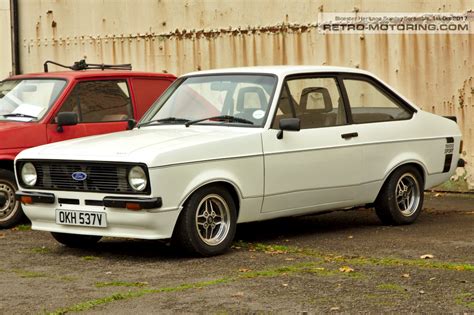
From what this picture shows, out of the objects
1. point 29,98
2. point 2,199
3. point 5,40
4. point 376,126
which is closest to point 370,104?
point 376,126

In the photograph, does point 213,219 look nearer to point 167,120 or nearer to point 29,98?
point 167,120

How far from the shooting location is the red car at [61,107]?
438 inches

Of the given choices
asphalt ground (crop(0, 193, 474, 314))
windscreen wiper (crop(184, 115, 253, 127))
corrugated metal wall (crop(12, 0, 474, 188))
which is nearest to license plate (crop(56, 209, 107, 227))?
Answer: asphalt ground (crop(0, 193, 474, 314))

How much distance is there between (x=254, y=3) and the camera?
48.8 ft

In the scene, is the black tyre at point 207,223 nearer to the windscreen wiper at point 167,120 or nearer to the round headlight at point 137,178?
the round headlight at point 137,178

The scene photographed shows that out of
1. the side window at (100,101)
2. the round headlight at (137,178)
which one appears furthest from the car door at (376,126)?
the side window at (100,101)

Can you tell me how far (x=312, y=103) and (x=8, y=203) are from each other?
128 inches

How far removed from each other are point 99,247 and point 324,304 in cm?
329

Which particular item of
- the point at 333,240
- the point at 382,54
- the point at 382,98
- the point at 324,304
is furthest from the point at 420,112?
the point at 324,304

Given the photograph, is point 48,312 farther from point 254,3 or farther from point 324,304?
point 254,3

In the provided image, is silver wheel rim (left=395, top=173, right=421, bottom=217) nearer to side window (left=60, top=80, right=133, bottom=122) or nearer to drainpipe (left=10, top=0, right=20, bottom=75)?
side window (left=60, top=80, right=133, bottom=122)

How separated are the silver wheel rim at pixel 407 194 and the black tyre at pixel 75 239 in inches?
115

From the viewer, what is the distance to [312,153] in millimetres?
9727

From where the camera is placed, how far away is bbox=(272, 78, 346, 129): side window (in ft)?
32.0
